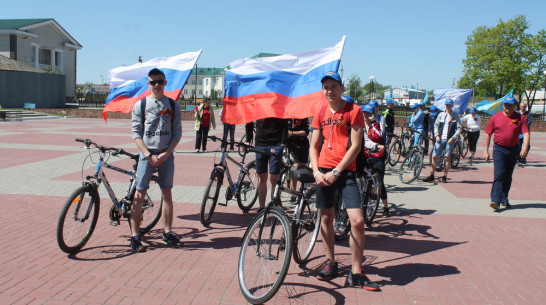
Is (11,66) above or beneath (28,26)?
beneath

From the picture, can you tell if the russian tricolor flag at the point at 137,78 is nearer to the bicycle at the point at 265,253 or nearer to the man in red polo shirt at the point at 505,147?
the bicycle at the point at 265,253

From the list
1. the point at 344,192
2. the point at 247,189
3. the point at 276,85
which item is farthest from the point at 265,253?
the point at 247,189

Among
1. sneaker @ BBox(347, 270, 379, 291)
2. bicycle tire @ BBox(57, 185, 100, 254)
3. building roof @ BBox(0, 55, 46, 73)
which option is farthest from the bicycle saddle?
Result: building roof @ BBox(0, 55, 46, 73)

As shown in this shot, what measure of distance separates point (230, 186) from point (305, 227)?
235 centimetres

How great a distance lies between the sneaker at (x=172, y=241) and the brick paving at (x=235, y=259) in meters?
0.08

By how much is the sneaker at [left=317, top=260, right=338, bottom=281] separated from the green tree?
49.7m

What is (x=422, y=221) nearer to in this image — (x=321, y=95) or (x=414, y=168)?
(x=321, y=95)

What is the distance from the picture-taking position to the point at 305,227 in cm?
437

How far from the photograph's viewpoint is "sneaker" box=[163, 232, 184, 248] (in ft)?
16.8

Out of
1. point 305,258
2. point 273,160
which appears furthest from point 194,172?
point 305,258

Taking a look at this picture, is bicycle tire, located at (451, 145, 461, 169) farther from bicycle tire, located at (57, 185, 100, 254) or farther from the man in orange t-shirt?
bicycle tire, located at (57, 185, 100, 254)

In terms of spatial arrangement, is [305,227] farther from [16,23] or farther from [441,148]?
[16,23]

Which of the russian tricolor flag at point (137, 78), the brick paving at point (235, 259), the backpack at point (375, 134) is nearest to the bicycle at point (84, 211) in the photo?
the brick paving at point (235, 259)

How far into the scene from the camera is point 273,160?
6230mm
